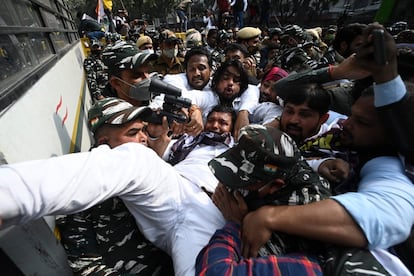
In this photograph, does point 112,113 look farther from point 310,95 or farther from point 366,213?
point 310,95

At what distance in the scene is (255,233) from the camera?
967 mm

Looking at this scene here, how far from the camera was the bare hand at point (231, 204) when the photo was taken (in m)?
1.09

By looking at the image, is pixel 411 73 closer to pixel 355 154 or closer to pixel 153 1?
pixel 355 154

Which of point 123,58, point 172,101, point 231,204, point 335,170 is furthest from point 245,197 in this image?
point 123,58

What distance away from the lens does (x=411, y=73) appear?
154 cm

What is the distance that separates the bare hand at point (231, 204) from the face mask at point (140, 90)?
3.61 feet

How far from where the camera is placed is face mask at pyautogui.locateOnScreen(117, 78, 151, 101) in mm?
1897

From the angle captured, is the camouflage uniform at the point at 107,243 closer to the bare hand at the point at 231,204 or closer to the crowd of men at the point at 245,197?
the crowd of men at the point at 245,197

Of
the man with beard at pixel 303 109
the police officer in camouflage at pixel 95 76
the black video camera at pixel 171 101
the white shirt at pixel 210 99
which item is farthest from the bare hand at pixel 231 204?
the police officer in camouflage at pixel 95 76

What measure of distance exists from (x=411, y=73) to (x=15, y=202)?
6.86 feet

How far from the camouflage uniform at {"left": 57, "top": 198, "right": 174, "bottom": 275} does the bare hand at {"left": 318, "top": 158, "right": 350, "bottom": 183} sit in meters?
1.03

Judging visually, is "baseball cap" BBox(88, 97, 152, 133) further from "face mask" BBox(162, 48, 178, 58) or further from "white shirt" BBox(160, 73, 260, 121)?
"face mask" BBox(162, 48, 178, 58)

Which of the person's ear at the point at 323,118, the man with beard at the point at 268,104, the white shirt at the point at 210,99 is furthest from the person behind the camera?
the white shirt at the point at 210,99

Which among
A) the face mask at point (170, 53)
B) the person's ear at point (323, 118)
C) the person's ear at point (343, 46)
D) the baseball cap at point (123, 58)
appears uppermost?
the baseball cap at point (123, 58)
